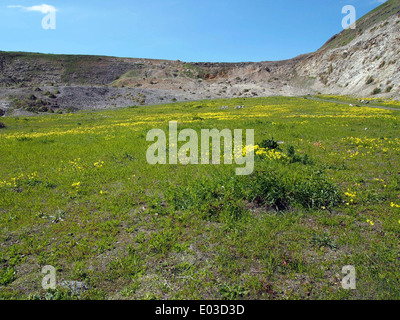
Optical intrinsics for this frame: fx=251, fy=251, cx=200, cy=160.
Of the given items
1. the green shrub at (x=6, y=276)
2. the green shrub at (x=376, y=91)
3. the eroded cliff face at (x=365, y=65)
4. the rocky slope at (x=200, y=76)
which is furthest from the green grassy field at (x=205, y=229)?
the rocky slope at (x=200, y=76)

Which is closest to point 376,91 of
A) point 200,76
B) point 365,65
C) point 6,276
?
point 365,65

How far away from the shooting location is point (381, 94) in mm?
44781

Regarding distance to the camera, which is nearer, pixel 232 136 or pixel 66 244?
pixel 66 244

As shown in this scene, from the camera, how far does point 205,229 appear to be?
6.64 meters

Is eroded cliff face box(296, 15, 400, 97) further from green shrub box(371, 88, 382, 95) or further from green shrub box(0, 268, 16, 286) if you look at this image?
green shrub box(0, 268, 16, 286)

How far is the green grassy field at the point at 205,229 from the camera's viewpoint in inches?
192

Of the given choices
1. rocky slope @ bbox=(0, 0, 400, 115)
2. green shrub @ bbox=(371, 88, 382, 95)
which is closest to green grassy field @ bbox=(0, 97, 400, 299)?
green shrub @ bbox=(371, 88, 382, 95)

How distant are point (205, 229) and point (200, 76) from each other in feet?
347

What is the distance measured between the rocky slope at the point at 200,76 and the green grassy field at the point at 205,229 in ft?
148

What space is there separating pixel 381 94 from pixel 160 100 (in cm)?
5000

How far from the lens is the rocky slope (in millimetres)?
53000

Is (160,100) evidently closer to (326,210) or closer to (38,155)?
(38,155)
